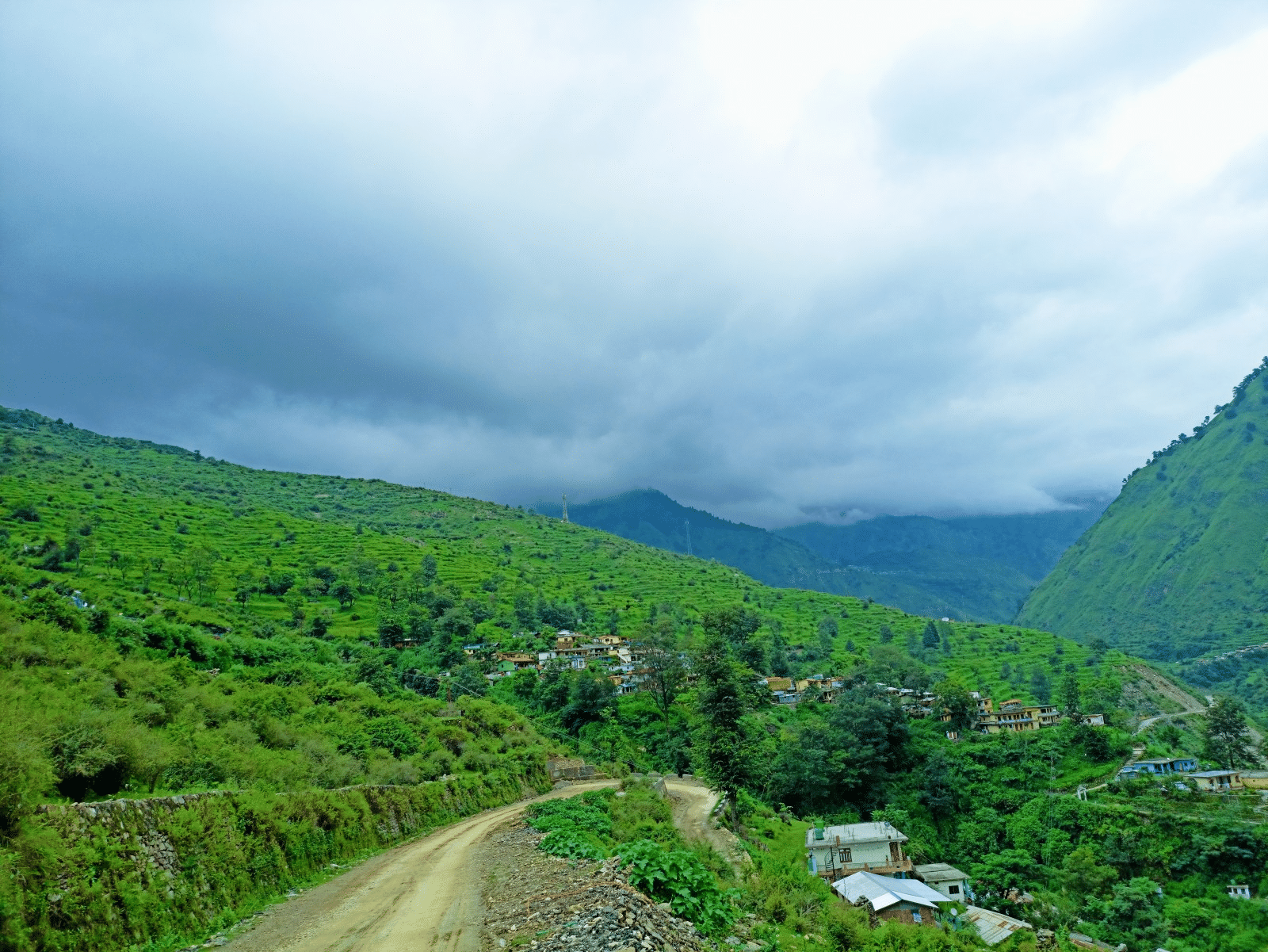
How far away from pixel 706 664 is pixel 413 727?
17.2 meters

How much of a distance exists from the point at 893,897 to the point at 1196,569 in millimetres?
173655

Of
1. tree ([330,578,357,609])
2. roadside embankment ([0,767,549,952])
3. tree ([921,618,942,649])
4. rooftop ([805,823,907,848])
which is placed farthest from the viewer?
tree ([921,618,942,649])

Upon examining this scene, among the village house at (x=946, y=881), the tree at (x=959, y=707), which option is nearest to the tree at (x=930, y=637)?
the tree at (x=959, y=707)

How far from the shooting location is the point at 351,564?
311 feet

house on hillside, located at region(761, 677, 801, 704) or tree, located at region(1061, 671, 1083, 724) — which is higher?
tree, located at region(1061, 671, 1083, 724)

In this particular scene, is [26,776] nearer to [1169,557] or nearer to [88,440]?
[88,440]

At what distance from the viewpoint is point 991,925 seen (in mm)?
35500

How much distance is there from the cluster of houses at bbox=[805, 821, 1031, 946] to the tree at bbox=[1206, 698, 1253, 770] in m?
28.6

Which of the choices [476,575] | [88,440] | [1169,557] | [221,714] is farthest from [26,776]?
[1169,557]

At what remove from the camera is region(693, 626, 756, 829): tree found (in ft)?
125

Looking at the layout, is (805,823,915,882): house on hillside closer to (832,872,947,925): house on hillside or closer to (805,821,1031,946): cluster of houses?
(805,821,1031,946): cluster of houses

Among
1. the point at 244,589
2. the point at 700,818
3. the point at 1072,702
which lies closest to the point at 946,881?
the point at 700,818

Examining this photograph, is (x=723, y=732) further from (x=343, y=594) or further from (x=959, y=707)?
(x=343, y=594)

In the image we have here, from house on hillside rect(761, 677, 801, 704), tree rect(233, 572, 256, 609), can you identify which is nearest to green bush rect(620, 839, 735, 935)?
house on hillside rect(761, 677, 801, 704)
